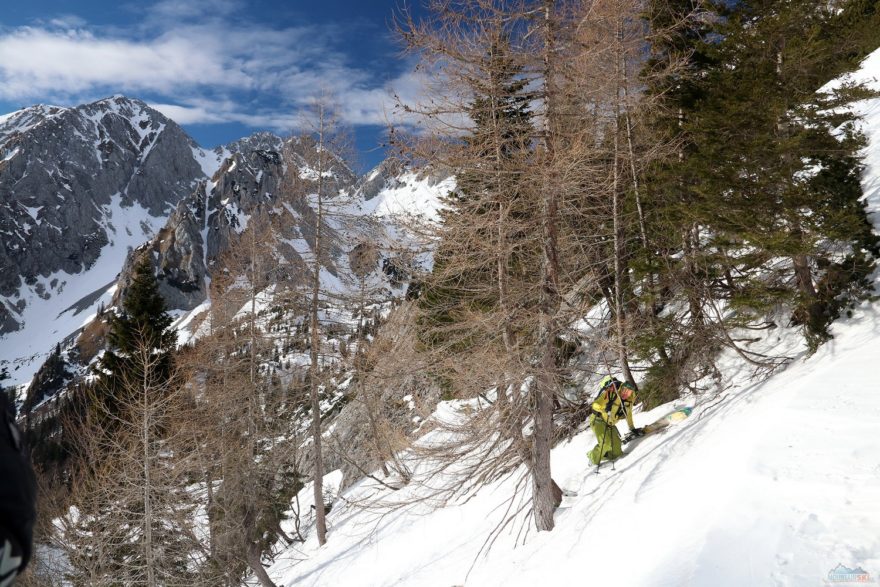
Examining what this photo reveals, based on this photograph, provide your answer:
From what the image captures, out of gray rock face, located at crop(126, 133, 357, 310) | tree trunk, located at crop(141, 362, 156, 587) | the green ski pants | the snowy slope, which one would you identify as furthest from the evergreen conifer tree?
the green ski pants

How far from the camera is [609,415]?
866 cm

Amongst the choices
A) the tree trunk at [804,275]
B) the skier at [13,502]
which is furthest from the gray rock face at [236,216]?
the skier at [13,502]

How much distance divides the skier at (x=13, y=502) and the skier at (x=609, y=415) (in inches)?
336


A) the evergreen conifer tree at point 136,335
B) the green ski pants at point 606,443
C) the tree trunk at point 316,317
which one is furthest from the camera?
the evergreen conifer tree at point 136,335

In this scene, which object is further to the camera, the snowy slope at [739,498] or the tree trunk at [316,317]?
the tree trunk at [316,317]

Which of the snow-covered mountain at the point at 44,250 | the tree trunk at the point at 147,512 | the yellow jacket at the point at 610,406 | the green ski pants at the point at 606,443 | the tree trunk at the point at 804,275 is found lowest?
the green ski pants at the point at 606,443

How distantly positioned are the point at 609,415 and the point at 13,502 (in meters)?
8.74

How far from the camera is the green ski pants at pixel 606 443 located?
873 centimetres

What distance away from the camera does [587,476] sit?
878 centimetres

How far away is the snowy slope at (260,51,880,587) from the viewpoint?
12.0 feet

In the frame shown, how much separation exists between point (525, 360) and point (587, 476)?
3.52m

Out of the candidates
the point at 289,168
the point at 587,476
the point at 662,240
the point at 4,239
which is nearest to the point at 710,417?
the point at 587,476

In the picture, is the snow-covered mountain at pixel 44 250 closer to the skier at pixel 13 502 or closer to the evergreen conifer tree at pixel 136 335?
the evergreen conifer tree at pixel 136 335

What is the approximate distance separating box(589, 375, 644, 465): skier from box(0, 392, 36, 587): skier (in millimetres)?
8544
